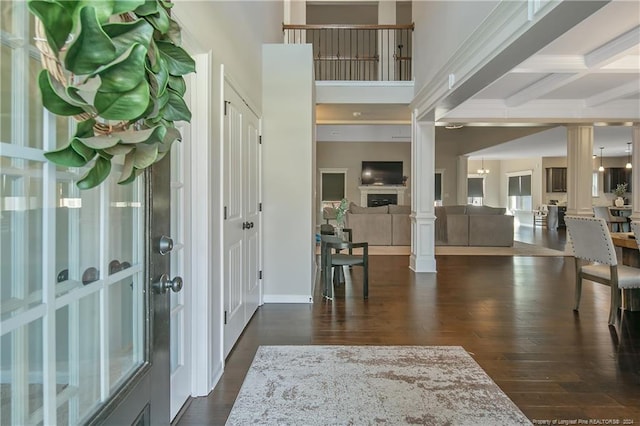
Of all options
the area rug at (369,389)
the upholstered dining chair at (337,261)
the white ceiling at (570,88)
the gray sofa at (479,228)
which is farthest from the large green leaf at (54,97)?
the gray sofa at (479,228)

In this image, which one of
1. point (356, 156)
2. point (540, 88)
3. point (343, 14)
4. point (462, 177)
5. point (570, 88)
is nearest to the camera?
point (540, 88)

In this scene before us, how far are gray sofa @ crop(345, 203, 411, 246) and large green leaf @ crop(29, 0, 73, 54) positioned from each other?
756 centimetres

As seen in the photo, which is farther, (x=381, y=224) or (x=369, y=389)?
(x=381, y=224)

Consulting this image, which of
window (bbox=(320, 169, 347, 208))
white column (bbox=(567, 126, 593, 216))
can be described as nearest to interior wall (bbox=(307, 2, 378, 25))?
window (bbox=(320, 169, 347, 208))

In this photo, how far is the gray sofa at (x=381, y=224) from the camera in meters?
8.05

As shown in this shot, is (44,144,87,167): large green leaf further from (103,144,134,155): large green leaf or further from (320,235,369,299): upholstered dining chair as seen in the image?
(320,235,369,299): upholstered dining chair

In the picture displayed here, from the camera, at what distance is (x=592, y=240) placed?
3.55m

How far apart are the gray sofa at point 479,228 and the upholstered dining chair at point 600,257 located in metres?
4.18

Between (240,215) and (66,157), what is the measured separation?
2.45 metres

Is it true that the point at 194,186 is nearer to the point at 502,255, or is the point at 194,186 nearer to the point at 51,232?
the point at 51,232

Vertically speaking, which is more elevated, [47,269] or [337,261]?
[47,269]

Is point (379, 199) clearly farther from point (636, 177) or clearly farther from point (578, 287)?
point (578, 287)

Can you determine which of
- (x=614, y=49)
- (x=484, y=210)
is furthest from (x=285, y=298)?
(x=484, y=210)

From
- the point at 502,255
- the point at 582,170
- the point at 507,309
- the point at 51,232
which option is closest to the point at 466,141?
the point at 582,170
